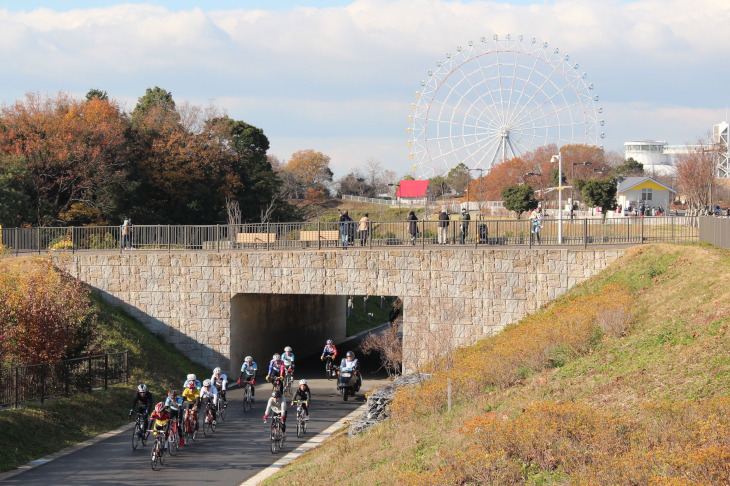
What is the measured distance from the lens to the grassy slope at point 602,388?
1320 centimetres

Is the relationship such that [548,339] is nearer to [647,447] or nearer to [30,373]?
[647,447]

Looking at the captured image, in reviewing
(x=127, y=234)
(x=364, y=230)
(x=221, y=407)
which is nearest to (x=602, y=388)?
(x=221, y=407)

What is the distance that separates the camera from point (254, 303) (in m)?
33.4

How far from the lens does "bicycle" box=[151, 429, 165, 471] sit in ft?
59.5

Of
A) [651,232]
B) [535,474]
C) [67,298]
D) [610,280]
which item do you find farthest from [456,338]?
[535,474]

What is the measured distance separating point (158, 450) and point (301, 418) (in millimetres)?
4659

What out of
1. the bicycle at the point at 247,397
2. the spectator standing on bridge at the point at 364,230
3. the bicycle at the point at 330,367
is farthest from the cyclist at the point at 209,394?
the spectator standing on bridge at the point at 364,230

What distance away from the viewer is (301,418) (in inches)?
857

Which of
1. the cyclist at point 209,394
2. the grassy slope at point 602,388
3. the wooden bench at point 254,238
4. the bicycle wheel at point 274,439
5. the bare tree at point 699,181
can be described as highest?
the bare tree at point 699,181

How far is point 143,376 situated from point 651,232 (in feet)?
61.6

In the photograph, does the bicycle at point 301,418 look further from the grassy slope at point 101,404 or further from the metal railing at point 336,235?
the metal railing at point 336,235

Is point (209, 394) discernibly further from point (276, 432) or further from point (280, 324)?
point (280, 324)

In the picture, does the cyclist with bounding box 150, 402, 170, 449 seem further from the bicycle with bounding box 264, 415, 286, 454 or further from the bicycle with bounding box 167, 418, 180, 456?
the bicycle with bounding box 264, 415, 286, 454

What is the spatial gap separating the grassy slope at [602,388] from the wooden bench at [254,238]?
41.5 feet
